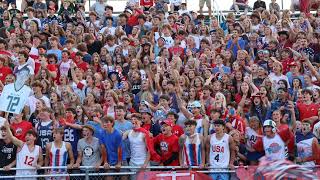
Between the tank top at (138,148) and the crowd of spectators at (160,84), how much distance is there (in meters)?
0.02

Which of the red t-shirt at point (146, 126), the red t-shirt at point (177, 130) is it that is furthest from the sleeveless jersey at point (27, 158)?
the red t-shirt at point (177, 130)

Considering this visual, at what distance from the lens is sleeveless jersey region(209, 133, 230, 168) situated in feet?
61.7

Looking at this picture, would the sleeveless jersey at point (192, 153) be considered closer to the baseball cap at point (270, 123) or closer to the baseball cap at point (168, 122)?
the baseball cap at point (168, 122)

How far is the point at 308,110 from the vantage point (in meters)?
19.9

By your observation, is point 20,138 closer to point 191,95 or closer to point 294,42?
point 191,95

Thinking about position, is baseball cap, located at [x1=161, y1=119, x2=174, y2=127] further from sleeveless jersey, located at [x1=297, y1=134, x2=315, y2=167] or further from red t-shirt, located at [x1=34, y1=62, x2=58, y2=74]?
red t-shirt, located at [x1=34, y1=62, x2=58, y2=74]

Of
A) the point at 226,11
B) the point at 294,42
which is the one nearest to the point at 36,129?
the point at 294,42

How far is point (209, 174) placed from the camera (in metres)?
18.4

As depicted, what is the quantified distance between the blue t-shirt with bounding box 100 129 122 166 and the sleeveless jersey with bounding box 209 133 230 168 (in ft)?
5.14

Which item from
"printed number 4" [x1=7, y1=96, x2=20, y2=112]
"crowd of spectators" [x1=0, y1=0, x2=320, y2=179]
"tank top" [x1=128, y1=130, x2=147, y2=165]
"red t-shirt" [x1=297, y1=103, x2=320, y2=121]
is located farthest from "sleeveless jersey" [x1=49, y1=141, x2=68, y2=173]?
"red t-shirt" [x1=297, y1=103, x2=320, y2=121]

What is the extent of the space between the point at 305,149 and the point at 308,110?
130 cm

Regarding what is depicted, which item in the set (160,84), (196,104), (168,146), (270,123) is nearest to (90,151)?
(168,146)

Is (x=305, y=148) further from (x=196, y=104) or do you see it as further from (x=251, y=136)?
(x=196, y=104)

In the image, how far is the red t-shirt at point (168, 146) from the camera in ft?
62.6
